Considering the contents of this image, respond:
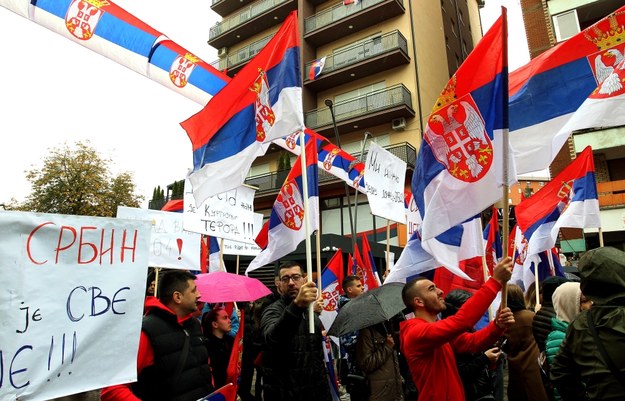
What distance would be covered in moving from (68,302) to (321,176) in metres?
20.3

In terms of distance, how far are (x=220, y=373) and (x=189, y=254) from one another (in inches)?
142

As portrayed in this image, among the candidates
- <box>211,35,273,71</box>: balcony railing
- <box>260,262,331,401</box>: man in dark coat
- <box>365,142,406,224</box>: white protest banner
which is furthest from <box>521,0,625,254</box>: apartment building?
<box>260,262,331,401</box>: man in dark coat

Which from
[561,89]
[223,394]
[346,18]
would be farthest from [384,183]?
[346,18]

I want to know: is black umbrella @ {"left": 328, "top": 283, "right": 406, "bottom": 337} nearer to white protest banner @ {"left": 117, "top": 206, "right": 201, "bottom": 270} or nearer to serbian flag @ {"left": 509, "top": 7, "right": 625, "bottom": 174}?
serbian flag @ {"left": 509, "top": 7, "right": 625, "bottom": 174}

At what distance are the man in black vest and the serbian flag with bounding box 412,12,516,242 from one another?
181 centimetres

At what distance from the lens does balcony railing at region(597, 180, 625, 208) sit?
1703 cm

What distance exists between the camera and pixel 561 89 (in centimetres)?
361

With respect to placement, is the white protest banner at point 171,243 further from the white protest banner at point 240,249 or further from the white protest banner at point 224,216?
the white protest banner at point 240,249

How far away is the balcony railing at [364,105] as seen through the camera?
2114 centimetres

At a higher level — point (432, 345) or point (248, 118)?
point (248, 118)

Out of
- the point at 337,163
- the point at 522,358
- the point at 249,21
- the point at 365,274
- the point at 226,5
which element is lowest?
the point at 522,358

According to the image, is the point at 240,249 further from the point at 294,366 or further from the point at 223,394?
the point at 223,394

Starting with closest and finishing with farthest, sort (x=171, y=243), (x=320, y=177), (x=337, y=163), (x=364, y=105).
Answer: (x=171, y=243) → (x=337, y=163) → (x=364, y=105) → (x=320, y=177)

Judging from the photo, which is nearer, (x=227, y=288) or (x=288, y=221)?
(x=227, y=288)
